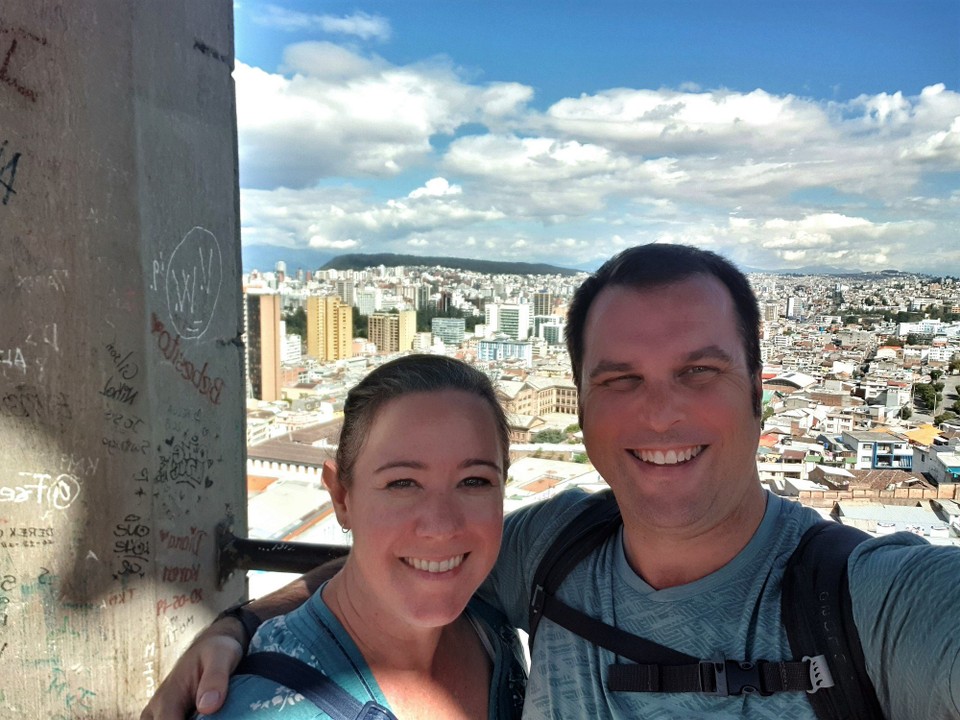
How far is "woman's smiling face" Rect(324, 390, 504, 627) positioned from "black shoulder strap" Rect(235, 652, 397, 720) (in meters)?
0.15

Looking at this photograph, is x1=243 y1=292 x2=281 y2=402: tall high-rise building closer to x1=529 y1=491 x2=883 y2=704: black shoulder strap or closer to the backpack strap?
the backpack strap

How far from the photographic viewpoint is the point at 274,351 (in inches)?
1244

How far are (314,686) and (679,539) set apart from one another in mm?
708

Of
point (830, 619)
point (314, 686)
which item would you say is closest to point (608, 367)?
point (830, 619)

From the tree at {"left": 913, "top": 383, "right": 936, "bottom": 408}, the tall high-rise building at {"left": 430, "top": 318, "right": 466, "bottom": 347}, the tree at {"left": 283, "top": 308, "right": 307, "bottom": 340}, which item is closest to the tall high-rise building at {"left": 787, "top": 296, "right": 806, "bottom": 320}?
the tree at {"left": 913, "top": 383, "right": 936, "bottom": 408}

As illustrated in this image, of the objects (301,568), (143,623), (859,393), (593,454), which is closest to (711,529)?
(593,454)

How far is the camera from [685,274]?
1410 millimetres

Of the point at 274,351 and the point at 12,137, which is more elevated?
the point at 12,137

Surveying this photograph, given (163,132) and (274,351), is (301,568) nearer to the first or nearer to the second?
(163,132)

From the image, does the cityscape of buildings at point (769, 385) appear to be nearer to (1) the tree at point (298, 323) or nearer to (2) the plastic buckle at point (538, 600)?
(2) the plastic buckle at point (538, 600)

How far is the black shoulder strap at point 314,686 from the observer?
102 cm

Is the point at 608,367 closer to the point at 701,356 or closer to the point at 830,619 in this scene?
the point at 701,356

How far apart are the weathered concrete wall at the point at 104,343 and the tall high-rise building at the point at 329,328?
35257 millimetres

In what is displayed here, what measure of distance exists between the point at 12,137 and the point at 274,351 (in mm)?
31131
